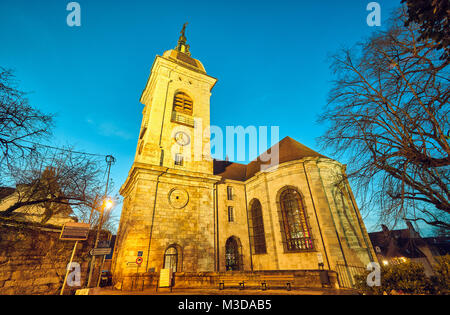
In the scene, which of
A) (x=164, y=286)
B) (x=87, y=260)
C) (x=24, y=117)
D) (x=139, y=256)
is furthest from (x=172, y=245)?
(x=24, y=117)

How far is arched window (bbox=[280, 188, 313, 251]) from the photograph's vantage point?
14500 mm

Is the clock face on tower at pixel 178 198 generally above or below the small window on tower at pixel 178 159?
below

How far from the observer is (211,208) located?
53.6ft

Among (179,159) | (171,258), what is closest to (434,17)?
(179,159)

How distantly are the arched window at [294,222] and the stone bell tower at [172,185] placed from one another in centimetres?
604

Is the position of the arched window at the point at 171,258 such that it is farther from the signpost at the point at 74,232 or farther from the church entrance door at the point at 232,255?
the signpost at the point at 74,232

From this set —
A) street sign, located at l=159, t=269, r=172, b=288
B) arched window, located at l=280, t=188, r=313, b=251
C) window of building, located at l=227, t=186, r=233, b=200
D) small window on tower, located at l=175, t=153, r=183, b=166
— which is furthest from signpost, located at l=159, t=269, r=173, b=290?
Answer: window of building, located at l=227, t=186, r=233, b=200

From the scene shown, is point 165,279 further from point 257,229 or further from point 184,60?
point 184,60

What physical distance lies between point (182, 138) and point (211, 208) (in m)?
6.94

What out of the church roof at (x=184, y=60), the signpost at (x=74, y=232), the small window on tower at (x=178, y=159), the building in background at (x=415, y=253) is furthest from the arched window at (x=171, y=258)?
the building in background at (x=415, y=253)

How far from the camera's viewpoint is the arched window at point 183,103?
63.2 ft

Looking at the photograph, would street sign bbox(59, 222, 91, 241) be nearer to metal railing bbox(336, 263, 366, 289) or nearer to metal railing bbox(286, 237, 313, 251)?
metal railing bbox(286, 237, 313, 251)
